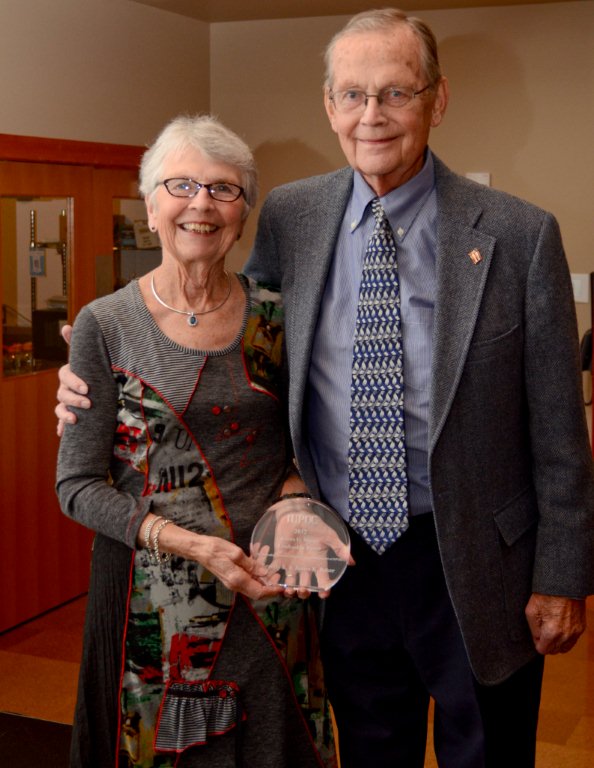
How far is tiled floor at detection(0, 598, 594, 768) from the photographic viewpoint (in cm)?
331

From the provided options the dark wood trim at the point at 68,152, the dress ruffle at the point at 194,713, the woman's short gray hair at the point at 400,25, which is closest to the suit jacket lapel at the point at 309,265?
the woman's short gray hair at the point at 400,25

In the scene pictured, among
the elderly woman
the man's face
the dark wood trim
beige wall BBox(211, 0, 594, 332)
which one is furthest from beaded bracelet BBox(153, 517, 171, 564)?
beige wall BBox(211, 0, 594, 332)

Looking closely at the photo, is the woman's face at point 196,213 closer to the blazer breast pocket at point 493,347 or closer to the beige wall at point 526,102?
the blazer breast pocket at point 493,347

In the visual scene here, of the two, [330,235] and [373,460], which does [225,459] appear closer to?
[373,460]

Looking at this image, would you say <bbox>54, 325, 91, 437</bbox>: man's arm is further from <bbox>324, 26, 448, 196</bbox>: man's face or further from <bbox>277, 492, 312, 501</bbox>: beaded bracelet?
<bbox>324, 26, 448, 196</bbox>: man's face

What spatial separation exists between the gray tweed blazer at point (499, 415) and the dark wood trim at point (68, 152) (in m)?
2.77

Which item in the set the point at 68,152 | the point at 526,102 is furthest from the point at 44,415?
the point at 526,102

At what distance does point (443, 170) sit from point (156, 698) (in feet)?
3.59

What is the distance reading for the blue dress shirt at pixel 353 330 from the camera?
5.93 ft

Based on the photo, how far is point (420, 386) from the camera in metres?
1.80

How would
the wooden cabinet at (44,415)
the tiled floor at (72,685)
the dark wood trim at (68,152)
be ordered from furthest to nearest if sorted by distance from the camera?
the wooden cabinet at (44,415) < the dark wood trim at (68,152) < the tiled floor at (72,685)

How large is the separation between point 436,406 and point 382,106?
1.71ft

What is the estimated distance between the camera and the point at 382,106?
1.78 meters

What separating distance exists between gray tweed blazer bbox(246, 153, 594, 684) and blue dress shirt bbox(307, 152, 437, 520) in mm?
34
